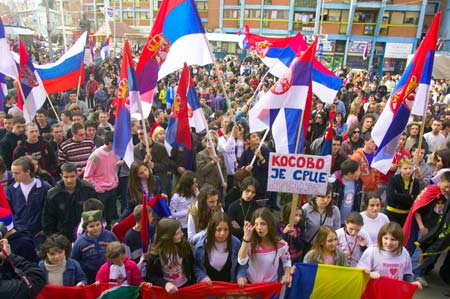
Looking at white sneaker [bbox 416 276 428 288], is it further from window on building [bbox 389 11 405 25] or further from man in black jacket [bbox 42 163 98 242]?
window on building [bbox 389 11 405 25]

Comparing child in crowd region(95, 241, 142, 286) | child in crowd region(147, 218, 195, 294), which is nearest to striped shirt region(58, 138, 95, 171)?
child in crowd region(95, 241, 142, 286)

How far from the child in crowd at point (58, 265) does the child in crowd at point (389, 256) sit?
2.86 meters

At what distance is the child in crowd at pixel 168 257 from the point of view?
3.61 metres

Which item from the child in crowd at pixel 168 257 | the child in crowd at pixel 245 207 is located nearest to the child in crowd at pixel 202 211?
the child in crowd at pixel 245 207

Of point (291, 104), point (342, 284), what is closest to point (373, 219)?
point (342, 284)

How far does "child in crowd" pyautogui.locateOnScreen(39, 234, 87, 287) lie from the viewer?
3.52 meters

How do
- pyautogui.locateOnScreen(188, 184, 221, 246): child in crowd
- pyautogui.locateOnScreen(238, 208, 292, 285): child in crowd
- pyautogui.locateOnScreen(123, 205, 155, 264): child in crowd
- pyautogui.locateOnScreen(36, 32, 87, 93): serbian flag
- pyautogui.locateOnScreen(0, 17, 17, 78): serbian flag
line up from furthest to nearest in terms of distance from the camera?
pyautogui.locateOnScreen(36, 32, 87, 93): serbian flag
pyautogui.locateOnScreen(0, 17, 17, 78): serbian flag
pyautogui.locateOnScreen(188, 184, 221, 246): child in crowd
pyautogui.locateOnScreen(123, 205, 155, 264): child in crowd
pyautogui.locateOnScreen(238, 208, 292, 285): child in crowd

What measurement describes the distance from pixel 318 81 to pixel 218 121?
2.55 metres

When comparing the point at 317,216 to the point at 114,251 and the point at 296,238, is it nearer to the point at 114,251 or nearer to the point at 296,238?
the point at 296,238

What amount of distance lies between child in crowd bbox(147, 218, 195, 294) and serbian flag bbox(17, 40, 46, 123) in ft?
15.5

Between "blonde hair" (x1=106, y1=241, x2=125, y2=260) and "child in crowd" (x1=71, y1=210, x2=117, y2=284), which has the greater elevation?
"blonde hair" (x1=106, y1=241, x2=125, y2=260)

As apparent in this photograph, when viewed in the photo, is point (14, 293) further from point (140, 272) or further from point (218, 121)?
point (218, 121)

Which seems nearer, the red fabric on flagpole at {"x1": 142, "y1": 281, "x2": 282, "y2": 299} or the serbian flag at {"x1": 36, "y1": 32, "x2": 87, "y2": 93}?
the red fabric on flagpole at {"x1": 142, "y1": 281, "x2": 282, "y2": 299}

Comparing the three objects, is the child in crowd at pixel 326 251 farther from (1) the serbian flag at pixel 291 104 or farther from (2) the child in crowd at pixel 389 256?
(1) the serbian flag at pixel 291 104
